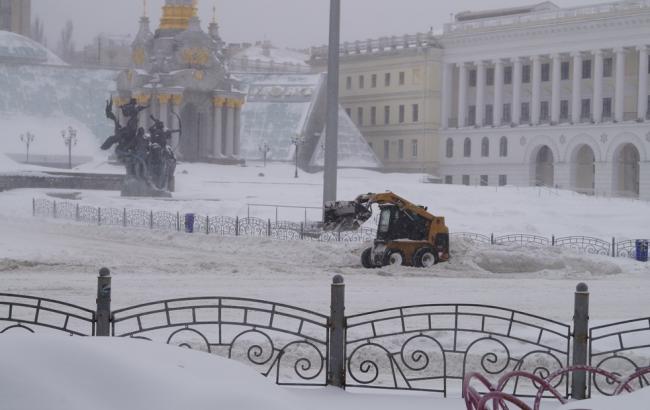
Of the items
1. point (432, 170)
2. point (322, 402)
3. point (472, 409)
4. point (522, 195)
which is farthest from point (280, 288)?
point (432, 170)

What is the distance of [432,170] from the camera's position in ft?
298

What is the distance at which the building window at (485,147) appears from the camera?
3430 inches

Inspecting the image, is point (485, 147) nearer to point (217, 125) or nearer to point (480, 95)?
point (480, 95)

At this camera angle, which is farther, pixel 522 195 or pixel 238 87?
pixel 238 87

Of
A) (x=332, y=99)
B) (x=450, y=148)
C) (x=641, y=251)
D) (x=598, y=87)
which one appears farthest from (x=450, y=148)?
(x=332, y=99)

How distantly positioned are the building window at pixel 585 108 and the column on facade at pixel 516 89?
5636 mm

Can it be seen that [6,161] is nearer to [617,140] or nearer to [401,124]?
[401,124]

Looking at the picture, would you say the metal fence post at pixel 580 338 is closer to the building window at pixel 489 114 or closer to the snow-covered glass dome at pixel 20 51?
the building window at pixel 489 114

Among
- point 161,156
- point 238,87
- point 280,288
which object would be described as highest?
point 238,87

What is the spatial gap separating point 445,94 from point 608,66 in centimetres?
1499

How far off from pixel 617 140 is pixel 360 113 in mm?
26864

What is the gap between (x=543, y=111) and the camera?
278 ft

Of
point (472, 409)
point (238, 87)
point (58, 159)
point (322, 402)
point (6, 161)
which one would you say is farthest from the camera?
point (58, 159)

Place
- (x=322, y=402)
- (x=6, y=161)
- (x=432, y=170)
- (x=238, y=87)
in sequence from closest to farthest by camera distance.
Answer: (x=322, y=402) < (x=6, y=161) < (x=238, y=87) < (x=432, y=170)
